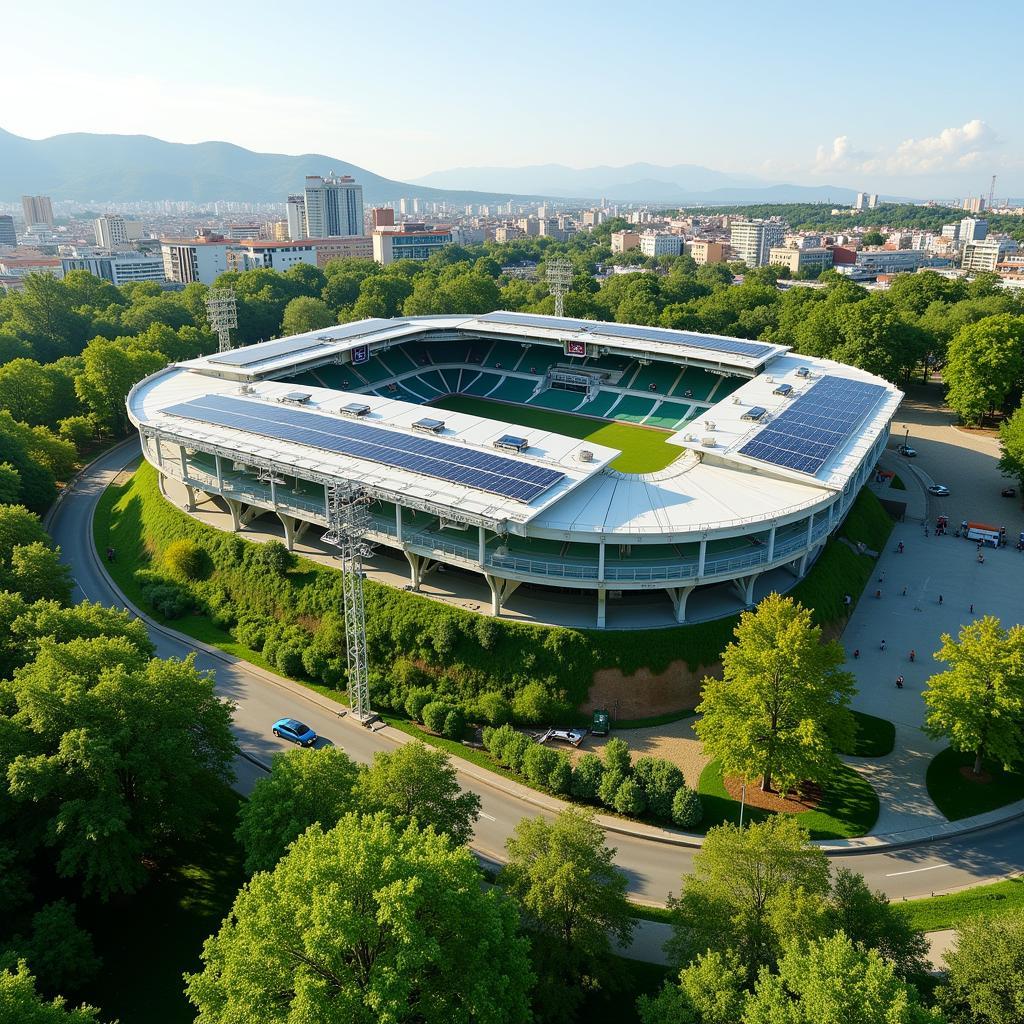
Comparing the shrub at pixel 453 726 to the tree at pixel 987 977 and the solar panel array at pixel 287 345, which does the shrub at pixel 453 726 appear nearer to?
the tree at pixel 987 977

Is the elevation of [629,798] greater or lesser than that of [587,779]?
lesser

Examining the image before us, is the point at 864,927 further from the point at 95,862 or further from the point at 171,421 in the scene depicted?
the point at 171,421

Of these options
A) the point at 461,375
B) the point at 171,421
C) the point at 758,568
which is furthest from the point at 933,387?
the point at 171,421

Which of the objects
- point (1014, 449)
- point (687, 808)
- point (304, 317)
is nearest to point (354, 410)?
point (687, 808)

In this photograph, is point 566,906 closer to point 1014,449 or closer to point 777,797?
point 777,797

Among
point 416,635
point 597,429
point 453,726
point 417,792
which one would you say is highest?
point 597,429

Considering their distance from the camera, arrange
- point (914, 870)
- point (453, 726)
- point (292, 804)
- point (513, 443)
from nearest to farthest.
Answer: point (292, 804) < point (914, 870) < point (453, 726) < point (513, 443)

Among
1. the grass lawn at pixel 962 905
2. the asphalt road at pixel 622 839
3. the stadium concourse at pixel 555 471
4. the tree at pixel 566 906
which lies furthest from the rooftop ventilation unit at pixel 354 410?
the grass lawn at pixel 962 905
